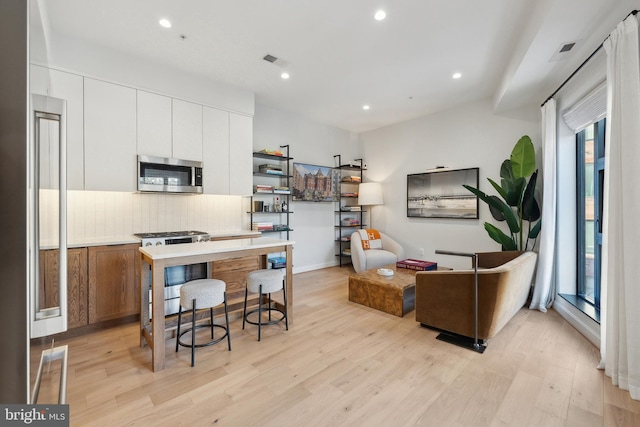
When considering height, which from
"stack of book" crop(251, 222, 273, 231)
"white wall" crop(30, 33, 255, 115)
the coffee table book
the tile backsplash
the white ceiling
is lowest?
the coffee table book

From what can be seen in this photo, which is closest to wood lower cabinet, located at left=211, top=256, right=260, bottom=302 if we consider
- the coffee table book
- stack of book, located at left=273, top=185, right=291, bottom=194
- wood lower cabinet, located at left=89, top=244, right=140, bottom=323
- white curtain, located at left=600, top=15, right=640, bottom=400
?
wood lower cabinet, located at left=89, top=244, right=140, bottom=323

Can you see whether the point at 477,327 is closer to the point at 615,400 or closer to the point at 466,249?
the point at 615,400

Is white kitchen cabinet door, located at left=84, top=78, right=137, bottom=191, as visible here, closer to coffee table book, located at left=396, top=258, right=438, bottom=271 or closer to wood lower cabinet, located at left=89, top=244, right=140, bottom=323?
wood lower cabinet, located at left=89, top=244, right=140, bottom=323

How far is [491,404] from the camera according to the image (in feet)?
5.68

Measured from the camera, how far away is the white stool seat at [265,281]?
8.44 ft

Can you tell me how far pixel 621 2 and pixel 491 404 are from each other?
288 cm

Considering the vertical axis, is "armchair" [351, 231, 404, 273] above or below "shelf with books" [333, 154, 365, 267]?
below

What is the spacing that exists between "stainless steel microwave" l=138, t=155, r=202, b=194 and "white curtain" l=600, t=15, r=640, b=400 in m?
4.03

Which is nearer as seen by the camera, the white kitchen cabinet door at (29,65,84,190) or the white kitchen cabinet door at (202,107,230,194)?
the white kitchen cabinet door at (29,65,84,190)

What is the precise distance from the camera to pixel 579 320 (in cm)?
274

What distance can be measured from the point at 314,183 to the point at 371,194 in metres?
1.19

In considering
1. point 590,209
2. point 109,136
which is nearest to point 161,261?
point 109,136

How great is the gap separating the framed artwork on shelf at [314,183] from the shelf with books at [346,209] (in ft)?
0.69

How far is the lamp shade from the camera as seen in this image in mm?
5566
